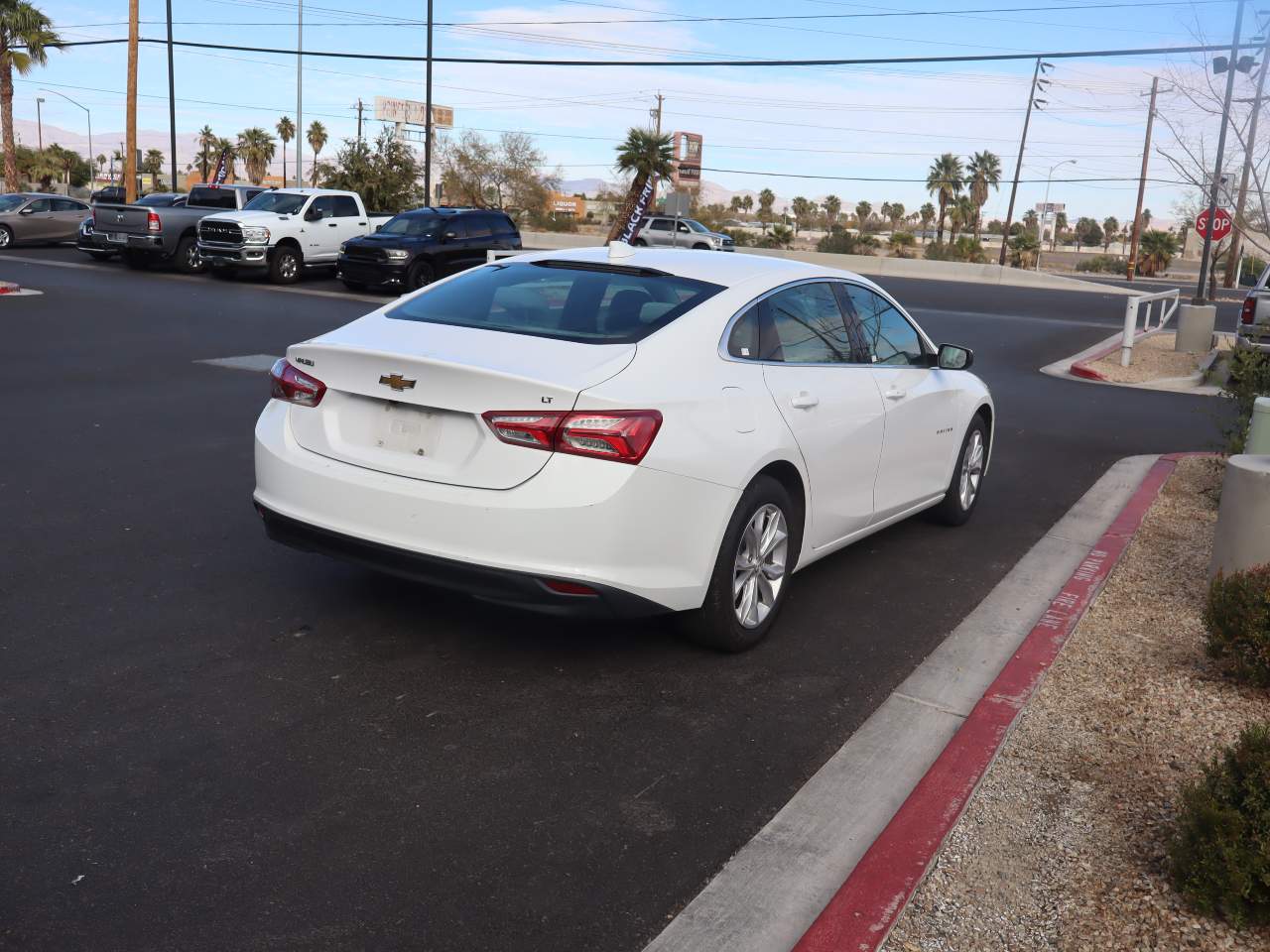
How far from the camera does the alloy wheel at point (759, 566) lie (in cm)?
517

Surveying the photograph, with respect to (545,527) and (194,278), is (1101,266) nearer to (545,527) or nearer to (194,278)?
(194,278)

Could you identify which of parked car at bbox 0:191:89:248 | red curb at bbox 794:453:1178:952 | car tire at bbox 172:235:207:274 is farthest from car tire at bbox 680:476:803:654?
parked car at bbox 0:191:89:248

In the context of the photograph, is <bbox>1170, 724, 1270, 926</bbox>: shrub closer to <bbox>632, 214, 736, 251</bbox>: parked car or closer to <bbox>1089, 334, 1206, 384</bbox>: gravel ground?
<bbox>1089, 334, 1206, 384</bbox>: gravel ground

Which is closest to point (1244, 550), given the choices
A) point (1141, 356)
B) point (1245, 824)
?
point (1245, 824)

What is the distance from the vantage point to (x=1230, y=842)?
3262mm

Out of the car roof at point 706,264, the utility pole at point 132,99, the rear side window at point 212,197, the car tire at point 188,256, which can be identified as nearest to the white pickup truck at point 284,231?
the car tire at point 188,256

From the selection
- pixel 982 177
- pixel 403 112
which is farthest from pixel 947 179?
pixel 403 112

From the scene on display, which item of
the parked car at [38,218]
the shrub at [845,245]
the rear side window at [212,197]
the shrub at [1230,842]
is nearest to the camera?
the shrub at [1230,842]

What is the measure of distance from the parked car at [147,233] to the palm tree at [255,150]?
77.9 metres

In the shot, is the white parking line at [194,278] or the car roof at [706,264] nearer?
the car roof at [706,264]

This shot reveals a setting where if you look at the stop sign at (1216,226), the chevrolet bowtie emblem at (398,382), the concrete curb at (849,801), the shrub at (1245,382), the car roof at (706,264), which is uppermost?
the stop sign at (1216,226)

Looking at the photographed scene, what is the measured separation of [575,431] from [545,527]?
37cm

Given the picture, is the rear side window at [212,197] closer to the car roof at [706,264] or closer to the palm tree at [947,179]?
the car roof at [706,264]

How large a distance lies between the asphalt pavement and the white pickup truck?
744 inches
